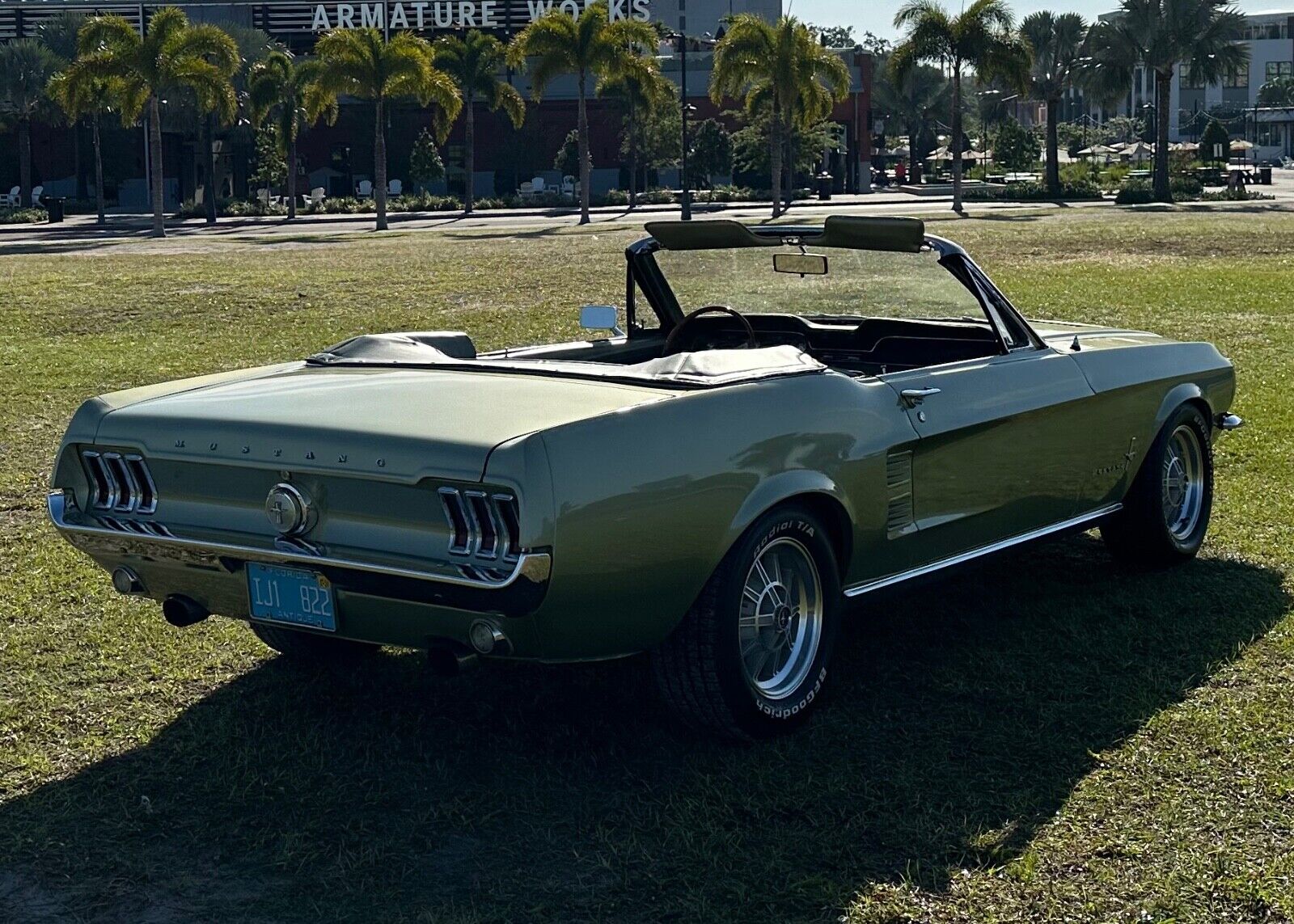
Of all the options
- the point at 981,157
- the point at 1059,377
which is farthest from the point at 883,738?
the point at 981,157

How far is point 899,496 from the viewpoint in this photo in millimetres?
4996

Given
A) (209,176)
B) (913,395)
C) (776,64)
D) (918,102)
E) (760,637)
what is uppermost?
(918,102)

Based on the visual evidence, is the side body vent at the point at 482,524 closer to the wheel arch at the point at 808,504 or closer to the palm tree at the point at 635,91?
the wheel arch at the point at 808,504

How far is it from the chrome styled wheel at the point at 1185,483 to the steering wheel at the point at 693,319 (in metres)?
1.72

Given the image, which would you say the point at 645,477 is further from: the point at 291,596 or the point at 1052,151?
the point at 1052,151

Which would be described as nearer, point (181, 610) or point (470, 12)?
point (181, 610)

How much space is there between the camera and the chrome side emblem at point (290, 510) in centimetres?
423

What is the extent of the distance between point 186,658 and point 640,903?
2432 mm

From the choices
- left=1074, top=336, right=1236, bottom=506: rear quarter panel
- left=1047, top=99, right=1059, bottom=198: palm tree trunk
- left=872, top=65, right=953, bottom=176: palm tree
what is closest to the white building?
left=872, top=65, right=953, bottom=176: palm tree

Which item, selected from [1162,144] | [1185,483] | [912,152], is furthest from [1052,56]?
[1185,483]

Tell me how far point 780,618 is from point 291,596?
1316 mm

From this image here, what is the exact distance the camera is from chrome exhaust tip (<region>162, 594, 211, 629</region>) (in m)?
4.64

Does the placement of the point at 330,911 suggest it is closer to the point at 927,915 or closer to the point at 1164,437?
the point at 927,915

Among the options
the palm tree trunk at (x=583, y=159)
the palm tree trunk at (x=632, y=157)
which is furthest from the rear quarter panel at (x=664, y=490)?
the palm tree trunk at (x=632, y=157)
